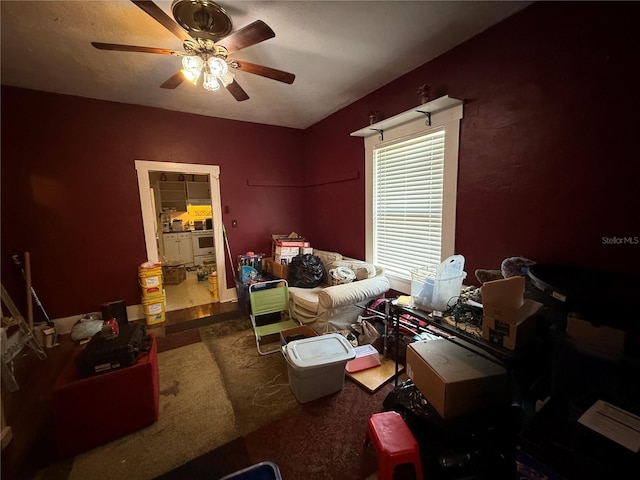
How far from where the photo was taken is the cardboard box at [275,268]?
129 inches

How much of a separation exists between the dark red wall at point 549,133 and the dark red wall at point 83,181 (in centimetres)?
301

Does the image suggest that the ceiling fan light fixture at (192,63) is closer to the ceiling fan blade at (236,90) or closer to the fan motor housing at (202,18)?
the fan motor housing at (202,18)

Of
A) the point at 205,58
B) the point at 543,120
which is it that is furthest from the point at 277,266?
the point at 543,120

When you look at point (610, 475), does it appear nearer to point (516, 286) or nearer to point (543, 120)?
point (516, 286)

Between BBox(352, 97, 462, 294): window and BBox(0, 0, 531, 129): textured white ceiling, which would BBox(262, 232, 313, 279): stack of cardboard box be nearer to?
BBox(352, 97, 462, 294): window

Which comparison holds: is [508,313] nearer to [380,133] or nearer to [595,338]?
[595,338]

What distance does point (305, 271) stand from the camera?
10.3 ft

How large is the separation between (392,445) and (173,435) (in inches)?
52.9

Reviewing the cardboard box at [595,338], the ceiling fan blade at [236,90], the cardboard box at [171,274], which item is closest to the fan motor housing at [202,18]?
the ceiling fan blade at [236,90]

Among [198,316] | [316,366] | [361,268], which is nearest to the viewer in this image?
[316,366]

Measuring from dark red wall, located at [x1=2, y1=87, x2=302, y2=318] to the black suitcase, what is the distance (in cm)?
195

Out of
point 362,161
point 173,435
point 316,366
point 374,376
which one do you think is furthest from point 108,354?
point 362,161

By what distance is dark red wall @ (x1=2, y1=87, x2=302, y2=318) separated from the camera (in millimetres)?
2654

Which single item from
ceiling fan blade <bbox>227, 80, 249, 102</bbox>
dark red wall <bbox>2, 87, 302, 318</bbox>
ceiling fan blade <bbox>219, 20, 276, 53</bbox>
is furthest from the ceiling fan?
dark red wall <bbox>2, 87, 302, 318</bbox>
